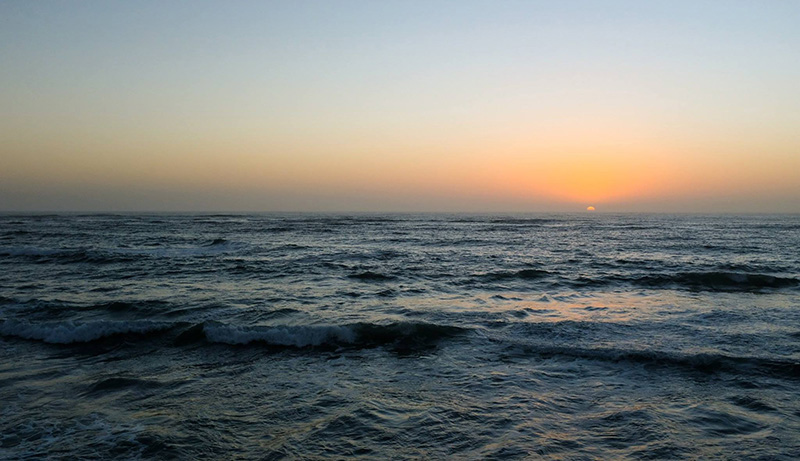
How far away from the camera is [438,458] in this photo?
534 centimetres

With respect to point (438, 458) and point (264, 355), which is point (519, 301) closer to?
point (264, 355)

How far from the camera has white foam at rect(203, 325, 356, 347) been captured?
10.7 m

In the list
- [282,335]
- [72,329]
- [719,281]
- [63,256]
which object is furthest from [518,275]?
[63,256]

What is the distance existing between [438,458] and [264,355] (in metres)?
5.55

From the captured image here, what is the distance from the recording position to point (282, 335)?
35.9 feet

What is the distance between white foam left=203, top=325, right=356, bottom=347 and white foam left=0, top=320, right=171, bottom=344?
5.65 feet

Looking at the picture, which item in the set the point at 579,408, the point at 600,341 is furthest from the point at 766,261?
the point at 579,408

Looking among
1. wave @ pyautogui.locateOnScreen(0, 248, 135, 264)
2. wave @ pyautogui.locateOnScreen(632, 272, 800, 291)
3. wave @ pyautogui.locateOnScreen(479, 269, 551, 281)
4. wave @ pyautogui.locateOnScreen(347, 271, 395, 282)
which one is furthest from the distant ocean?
wave @ pyautogui.locateOnScreen(0, 248, 135, 264)

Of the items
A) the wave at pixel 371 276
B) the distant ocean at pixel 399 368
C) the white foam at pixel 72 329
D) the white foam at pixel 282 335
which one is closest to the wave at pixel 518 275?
the distant ocean at pixel 399 368

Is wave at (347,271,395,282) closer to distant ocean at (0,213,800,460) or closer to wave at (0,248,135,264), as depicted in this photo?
distant ocean at (0,213,800,460)

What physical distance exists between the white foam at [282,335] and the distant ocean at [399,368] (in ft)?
0.17

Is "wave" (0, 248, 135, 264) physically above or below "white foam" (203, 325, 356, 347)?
above

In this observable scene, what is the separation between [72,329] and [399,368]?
27.8 feet

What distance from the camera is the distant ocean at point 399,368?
228 inches
